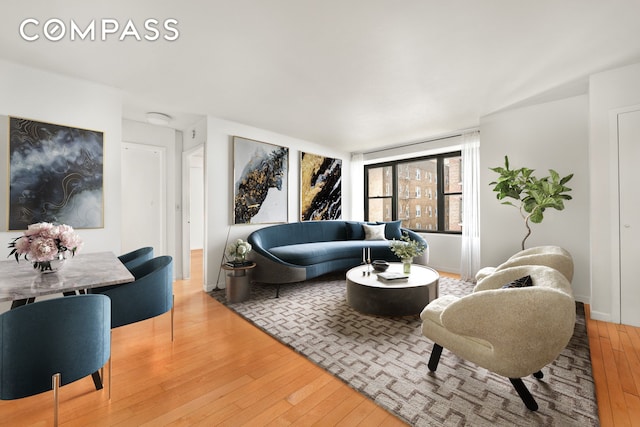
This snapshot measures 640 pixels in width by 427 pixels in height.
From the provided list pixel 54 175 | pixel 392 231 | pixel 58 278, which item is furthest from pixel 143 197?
pixel 392 231

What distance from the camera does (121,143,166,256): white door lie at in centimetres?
419

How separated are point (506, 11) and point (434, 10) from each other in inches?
19.9

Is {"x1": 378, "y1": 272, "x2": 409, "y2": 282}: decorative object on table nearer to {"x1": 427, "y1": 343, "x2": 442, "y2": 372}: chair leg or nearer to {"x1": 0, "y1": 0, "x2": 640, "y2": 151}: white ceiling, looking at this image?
{"x1": 427, "y1": 343, "x2": 442, "y2": 372}: chair leg

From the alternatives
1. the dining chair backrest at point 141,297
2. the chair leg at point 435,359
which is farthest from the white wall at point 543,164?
the dining chair backrest at point 141,297

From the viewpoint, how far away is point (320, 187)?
567cm

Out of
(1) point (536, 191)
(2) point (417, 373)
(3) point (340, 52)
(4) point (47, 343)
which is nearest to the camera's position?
(4) point (47, 343)

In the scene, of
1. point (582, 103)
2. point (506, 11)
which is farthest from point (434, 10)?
point (582, 103)

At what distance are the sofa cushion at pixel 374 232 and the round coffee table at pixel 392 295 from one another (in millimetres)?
2193

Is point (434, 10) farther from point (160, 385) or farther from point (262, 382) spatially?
point (160, 385)

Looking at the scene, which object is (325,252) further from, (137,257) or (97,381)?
(97,381)

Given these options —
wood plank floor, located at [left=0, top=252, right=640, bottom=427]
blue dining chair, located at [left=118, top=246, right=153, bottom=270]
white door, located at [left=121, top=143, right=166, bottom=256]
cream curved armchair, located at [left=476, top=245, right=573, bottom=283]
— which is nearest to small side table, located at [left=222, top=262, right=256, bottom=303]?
wood plank floor, located at [left=0, top=252, right=640, bottom=427]

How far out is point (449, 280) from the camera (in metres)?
4.45

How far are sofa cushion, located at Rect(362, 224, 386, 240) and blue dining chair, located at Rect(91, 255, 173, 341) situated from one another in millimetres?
3686

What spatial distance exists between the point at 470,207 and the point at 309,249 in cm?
279
